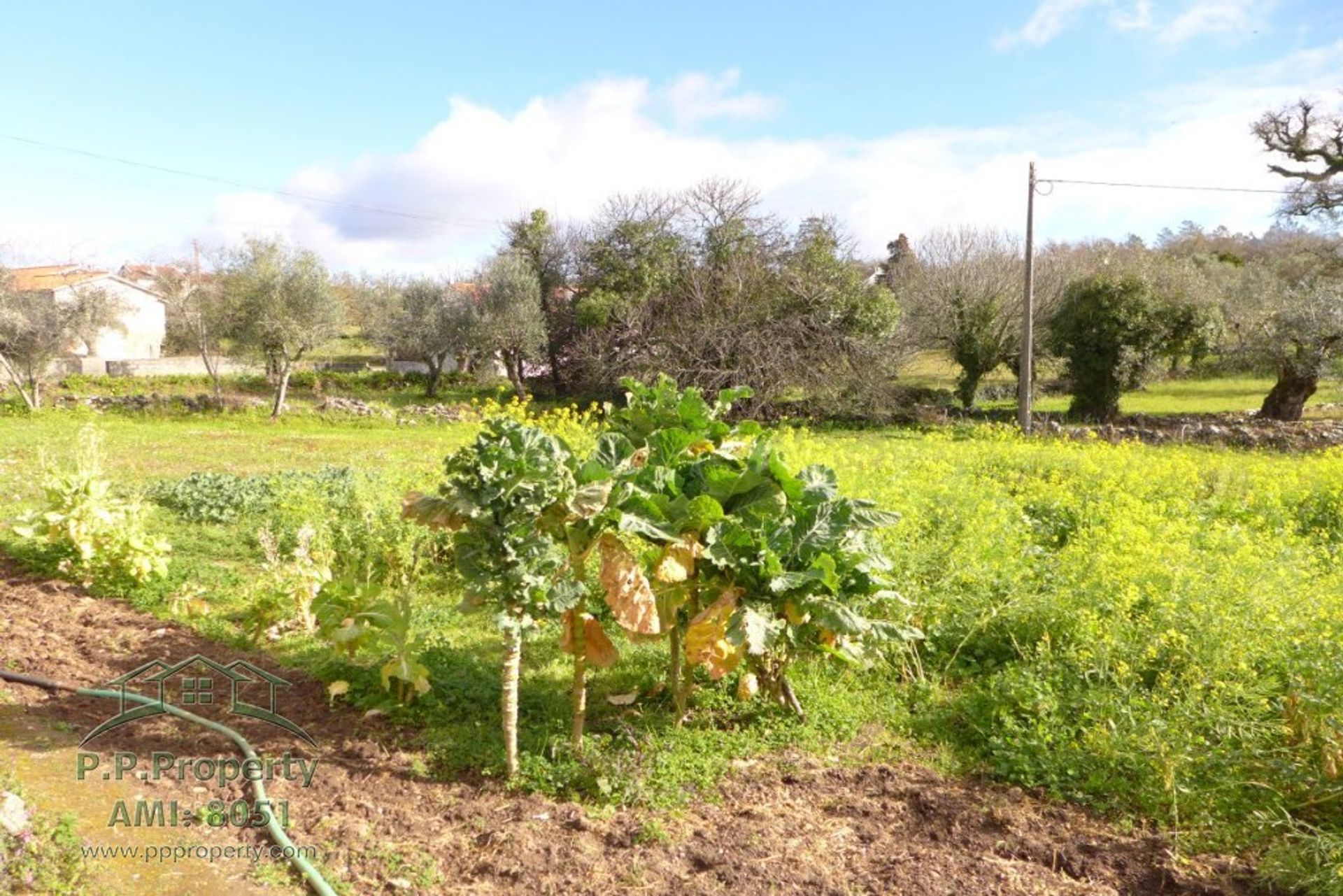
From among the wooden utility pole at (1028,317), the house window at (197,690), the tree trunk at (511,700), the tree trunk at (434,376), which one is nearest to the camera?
the tree trunk at (511,700)

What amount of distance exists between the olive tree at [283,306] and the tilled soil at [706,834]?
18789 mm

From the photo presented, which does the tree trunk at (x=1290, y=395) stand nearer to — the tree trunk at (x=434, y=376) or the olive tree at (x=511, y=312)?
the olive tree at (x=511, y=312)

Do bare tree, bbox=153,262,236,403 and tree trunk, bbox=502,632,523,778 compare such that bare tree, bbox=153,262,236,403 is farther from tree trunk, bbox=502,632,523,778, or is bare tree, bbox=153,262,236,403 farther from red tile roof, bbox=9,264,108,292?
tree trunk, bbox=502,632,523,778

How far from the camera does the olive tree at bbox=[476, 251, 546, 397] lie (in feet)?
82.2

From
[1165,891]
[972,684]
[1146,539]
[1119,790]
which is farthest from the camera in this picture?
[1146,539]

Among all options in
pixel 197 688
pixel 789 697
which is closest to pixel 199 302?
pixel 197 688

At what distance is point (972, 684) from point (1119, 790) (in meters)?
1.03

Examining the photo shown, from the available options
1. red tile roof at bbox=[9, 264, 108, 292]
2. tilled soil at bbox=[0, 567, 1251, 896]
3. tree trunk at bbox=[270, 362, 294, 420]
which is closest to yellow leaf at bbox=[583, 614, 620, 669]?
tilled soil at bbox=[0, 567, 1251, 896]

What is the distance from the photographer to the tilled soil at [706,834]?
299 cm

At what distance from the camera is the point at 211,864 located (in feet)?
9.45

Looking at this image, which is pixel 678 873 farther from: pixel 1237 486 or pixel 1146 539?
pixel 1237 486

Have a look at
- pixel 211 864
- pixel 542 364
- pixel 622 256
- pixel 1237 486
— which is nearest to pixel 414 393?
pixel 542 364

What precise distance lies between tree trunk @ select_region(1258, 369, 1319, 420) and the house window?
2230 cm

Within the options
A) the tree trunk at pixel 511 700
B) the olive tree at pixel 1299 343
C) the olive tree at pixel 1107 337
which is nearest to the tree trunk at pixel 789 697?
the tree trunk at pixel 511 700
